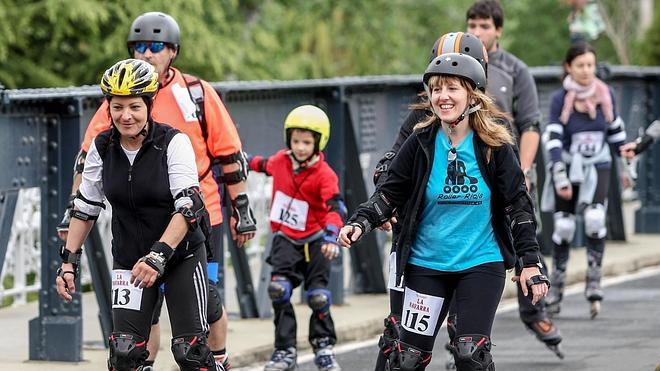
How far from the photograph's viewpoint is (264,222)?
16.2 metres

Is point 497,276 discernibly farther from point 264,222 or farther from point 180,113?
point 264,222

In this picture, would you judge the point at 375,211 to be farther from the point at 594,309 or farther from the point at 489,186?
the point at 594,309

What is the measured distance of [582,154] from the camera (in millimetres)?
12945

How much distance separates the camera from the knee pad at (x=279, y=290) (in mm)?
10273

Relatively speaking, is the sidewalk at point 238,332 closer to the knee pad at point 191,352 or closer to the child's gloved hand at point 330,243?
the child's gloved hand at point 330,243

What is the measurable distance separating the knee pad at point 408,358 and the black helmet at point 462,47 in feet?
5.02

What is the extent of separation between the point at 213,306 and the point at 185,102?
108cm

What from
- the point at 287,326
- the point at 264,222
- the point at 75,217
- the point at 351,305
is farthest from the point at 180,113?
the point at 264,222

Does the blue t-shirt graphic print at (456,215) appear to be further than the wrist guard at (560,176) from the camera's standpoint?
No

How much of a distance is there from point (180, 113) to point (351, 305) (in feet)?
14.3

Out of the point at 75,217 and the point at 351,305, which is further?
the point at 351,305

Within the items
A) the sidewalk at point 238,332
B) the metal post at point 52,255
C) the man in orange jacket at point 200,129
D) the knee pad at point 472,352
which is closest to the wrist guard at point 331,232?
the sidewalk at point 238,332

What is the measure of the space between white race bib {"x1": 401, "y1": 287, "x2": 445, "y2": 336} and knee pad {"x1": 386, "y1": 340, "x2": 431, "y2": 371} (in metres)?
0.08

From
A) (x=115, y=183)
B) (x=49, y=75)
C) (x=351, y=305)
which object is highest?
(x=49, y=75)
